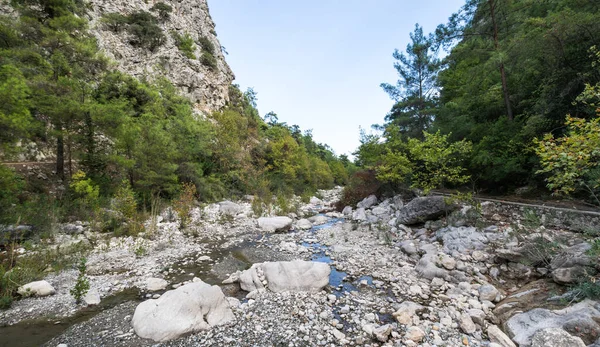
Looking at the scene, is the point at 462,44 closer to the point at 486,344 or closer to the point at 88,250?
the point at 486,344

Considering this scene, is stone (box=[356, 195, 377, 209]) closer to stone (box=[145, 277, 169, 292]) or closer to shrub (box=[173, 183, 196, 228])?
shrub (box=[173, 183, 196, 228])

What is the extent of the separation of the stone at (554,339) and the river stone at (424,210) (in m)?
6.56

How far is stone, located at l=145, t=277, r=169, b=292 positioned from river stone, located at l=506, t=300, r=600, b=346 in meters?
6.84

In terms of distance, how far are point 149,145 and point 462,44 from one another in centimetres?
1564

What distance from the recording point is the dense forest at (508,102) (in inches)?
269

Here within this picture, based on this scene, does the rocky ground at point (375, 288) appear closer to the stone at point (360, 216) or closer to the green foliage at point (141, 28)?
the stone at point (360, 216)

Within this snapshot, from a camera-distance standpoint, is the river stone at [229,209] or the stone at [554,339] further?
the river stone at [229,209]

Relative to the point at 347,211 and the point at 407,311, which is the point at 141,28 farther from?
the point at 407,311

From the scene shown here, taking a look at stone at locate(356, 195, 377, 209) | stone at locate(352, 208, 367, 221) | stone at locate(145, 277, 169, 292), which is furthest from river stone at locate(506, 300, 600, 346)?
stone at locate(356, 195, 377, 209)

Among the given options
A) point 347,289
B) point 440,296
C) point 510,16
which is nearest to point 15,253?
point 347,289

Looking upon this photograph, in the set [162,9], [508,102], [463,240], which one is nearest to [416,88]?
[508,102]

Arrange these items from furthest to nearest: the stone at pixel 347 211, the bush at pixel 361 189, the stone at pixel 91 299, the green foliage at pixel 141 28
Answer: the green foliage at pixel 141 28, the bush at pixel 361 189, the stone at pixel 347 211, the stone at pixel 91 299

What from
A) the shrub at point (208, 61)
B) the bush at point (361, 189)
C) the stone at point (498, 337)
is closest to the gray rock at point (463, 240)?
the stone at point (498, 337)

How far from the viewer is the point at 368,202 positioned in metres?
15.6
